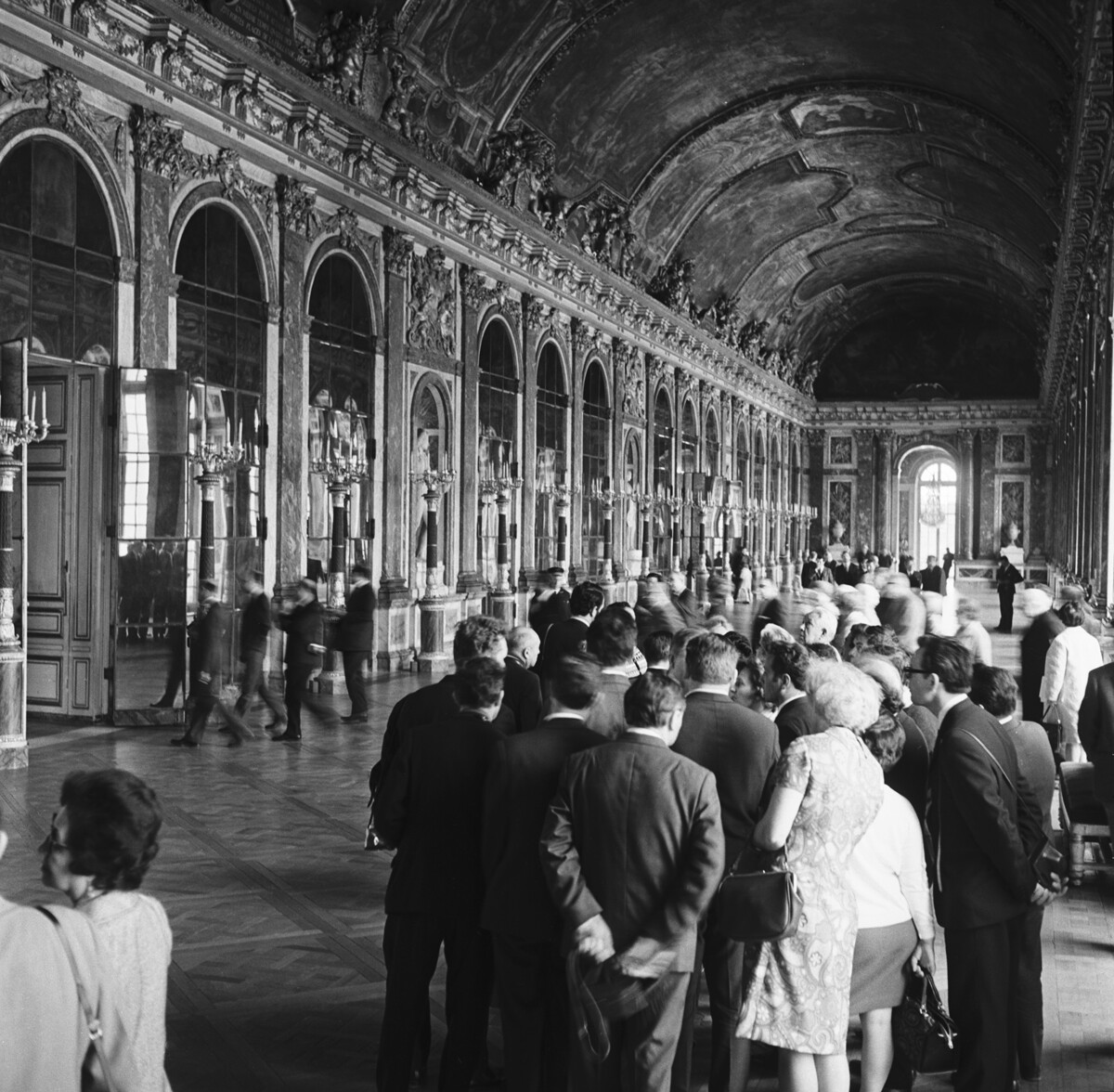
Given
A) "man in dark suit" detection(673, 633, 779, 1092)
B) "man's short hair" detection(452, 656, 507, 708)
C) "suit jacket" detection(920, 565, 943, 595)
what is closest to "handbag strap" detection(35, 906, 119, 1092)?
"man's short hair" detection(452, 656, 507, 708)

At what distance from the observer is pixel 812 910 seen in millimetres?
4180

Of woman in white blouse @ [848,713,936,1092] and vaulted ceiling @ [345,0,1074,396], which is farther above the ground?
vaulted ceiling @ [345,0,1074,396]

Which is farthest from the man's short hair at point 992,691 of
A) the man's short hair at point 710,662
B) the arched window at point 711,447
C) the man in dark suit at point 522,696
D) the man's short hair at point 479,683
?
the arched window at point 711,447

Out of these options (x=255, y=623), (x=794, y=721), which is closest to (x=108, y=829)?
(x=794, y=721)

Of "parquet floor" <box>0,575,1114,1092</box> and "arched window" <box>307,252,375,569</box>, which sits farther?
"arched window" <box>307,252,375,569</box>

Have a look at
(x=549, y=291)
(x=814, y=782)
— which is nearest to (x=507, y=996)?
(x=814, y=782)

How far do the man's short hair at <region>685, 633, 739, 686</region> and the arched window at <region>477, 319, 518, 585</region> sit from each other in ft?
57.7

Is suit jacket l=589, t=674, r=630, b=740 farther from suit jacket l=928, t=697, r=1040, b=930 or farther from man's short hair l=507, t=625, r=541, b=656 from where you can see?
man's short hair l=507, t=625, r=541, b=656

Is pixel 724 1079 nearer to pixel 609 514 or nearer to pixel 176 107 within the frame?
pixel 176 107

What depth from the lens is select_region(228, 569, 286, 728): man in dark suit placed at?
12430mm

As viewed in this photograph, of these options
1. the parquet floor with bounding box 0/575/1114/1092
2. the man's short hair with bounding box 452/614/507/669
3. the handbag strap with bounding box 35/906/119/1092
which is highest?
the man's short hair with bounding box 452/614/507/669

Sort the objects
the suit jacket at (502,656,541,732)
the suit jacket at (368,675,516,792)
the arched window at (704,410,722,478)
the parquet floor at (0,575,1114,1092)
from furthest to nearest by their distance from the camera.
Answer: the arched window at (704,410,722,478) < the suit jacket at (502,656,541,732) < the suit jacket at (368,675,516,792) < the parquet floor at (0,575,1114,1092)

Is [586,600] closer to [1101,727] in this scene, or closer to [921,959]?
[1101,727]

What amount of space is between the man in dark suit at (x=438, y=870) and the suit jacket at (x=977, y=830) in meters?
1.59
